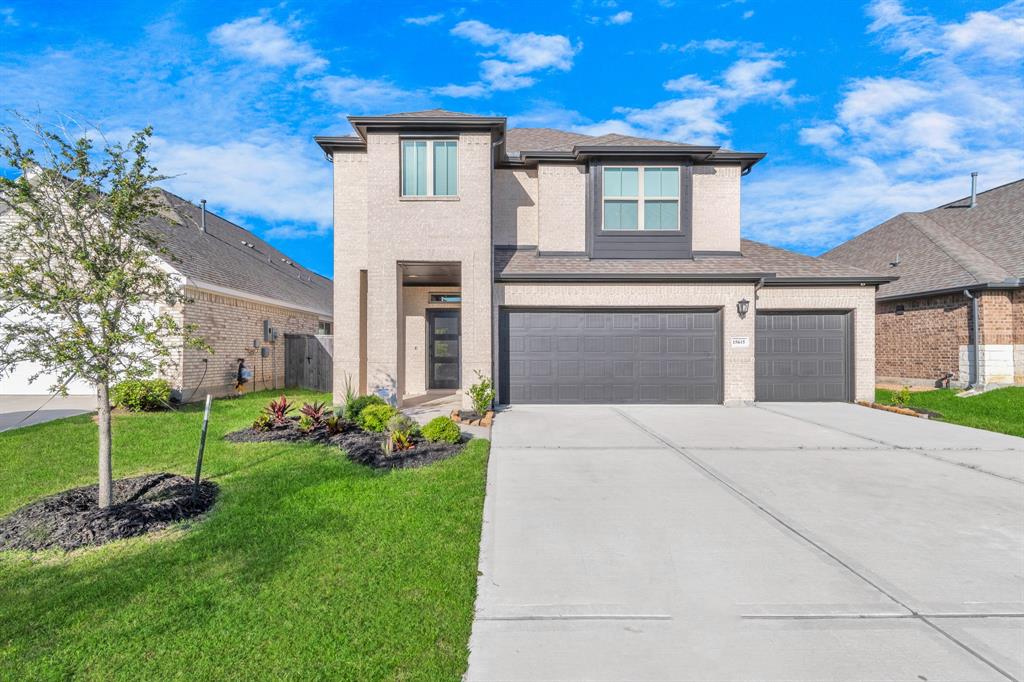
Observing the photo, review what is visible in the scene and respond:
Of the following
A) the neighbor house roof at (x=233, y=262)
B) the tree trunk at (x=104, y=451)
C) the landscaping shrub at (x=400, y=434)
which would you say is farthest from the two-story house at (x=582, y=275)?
the tree trunk at (x=104, y=451)

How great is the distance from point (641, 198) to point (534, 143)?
374cm

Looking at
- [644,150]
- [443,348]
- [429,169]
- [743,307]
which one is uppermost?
[644,150]

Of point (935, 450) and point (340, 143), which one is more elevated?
point (340, 143)

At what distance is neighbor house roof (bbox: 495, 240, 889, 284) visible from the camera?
36.7ft

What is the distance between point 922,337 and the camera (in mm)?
15352

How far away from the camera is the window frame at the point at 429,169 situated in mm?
10539

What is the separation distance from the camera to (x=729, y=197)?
490 inches

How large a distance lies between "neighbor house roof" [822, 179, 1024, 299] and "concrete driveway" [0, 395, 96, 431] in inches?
896

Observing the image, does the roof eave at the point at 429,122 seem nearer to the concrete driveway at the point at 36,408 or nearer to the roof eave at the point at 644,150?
the roof eave at the point at 644,150

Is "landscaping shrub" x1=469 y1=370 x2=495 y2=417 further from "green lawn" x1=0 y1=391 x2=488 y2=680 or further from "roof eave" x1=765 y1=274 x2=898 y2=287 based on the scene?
"roof eave" x1=765 y1=274 x2=898 y2=287

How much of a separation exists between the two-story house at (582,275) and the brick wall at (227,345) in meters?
3.84

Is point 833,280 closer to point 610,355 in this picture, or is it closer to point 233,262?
point 610,355

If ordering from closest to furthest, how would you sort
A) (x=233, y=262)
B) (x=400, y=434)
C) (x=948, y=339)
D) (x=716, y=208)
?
(x=400, y=434), (x=716, y=208), (x=948, y=339), (x=233, y=262)

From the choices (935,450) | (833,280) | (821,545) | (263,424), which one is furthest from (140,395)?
(833,280)
